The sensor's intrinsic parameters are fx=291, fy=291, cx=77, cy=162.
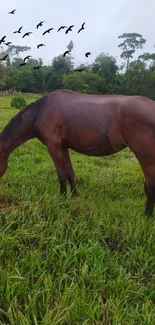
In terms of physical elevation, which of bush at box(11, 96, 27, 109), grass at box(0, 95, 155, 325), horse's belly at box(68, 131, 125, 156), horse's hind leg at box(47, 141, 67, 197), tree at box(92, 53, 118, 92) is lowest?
grass at box(0, 95, 155, 325)

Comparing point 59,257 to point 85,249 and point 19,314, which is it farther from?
point 19,314

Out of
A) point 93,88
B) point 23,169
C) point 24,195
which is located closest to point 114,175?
point 23,169

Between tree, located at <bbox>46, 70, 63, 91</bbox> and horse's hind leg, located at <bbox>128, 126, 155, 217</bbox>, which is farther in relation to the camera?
tree, located at <bbox>46, 70, 63, 91</bbox>

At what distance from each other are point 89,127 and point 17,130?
1.02 meters

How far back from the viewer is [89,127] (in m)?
3.75

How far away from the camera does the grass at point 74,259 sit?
1.99m

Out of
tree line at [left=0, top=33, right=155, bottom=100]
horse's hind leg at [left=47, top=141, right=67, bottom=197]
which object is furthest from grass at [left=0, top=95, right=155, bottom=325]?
tree line at [left=0, top=33, right=155, bottom=100]

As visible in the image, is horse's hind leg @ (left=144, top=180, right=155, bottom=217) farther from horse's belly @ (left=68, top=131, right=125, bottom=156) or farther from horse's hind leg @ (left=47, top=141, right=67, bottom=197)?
horse's hind leg @ (left=47, top=141, right=67, bottom=197)

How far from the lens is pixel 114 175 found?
5.84 m

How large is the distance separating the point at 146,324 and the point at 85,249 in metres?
0.86

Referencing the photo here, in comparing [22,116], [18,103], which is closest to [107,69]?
[18,103]

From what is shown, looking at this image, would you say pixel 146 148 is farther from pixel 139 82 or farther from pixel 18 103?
pixel 139 82

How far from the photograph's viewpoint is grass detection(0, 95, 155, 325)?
78.2 inches

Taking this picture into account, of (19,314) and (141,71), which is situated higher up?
(141,71)
